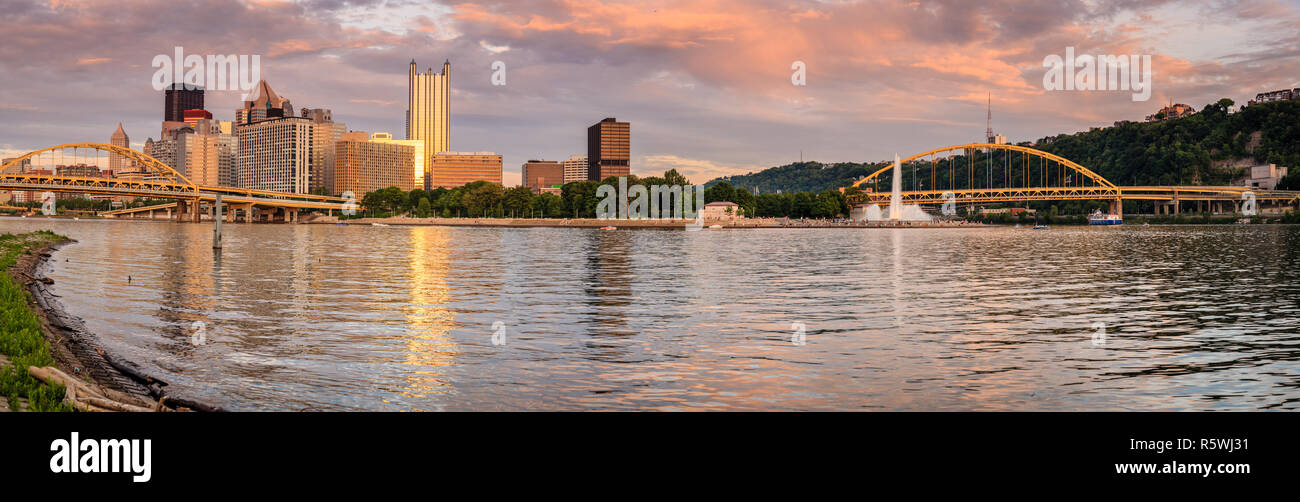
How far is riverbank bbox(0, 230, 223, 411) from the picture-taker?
504 inches

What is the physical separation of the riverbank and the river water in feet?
2.56

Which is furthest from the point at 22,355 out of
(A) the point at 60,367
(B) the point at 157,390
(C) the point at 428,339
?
(C) the point at 428,339

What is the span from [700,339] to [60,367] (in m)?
14.4

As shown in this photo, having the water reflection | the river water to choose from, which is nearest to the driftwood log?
the river water

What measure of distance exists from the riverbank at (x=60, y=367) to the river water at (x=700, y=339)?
779mm

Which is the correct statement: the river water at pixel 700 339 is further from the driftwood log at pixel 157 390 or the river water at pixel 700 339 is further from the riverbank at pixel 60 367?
the riverbank at pixel 60 367

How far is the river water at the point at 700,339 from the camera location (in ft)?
55.2

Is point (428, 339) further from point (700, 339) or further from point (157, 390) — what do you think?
point (157, 390)

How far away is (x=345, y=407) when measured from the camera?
1546 cm
